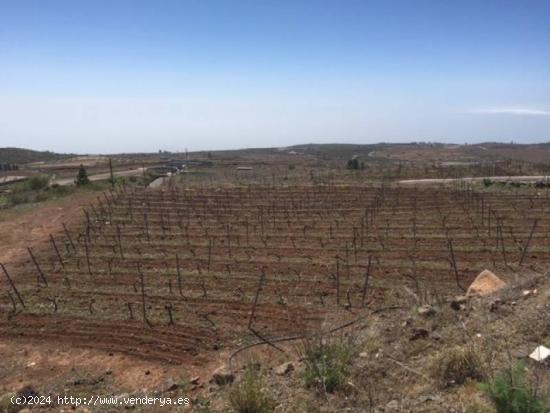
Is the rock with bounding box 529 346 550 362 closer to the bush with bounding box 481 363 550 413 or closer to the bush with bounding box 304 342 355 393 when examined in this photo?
the bush with bounding box 481 363 550 413

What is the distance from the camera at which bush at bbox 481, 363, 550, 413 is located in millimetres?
3723

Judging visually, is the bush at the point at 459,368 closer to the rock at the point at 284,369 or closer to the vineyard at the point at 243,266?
the rock at the point at 284,369

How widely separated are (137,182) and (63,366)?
23.3 m

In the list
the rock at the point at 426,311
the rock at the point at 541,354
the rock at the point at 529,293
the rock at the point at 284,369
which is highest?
the rock at the point at 529,293

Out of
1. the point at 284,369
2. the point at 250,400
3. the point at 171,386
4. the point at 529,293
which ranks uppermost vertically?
the point at 529,293

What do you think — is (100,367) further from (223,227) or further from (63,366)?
(223,227)

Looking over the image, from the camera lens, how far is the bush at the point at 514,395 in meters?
3.72

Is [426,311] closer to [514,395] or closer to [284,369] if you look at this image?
[284,369]

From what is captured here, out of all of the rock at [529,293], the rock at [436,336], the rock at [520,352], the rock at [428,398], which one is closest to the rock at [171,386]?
the rock at [428,398]

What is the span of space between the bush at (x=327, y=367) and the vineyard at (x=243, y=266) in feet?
7.57

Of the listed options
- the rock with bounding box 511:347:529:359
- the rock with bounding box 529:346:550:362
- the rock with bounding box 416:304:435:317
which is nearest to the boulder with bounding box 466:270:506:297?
the rock with bounding box 416:304:435:317

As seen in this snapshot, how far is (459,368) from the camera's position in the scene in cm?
467

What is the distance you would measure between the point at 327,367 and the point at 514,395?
1680 millimetres

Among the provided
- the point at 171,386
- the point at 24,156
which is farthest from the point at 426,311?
the point at 24,156
